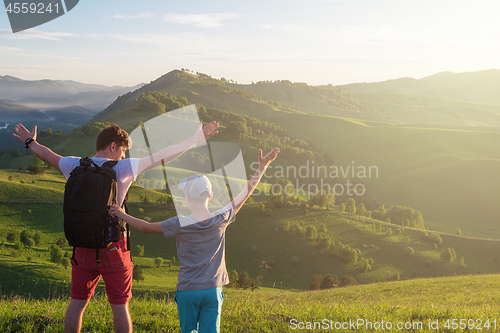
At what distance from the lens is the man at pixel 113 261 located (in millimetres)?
3869

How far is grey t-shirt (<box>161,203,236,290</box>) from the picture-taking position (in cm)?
352

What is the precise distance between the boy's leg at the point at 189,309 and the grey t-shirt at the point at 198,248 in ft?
0.25

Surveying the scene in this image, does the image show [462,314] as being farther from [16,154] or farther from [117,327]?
[16,154]

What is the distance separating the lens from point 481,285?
1803 centimetres

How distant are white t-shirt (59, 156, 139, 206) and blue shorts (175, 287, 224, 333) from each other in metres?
1.42

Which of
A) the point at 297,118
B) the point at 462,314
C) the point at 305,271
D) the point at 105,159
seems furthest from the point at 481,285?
the point at 297,118

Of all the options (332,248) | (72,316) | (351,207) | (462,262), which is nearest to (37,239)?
(332,248)

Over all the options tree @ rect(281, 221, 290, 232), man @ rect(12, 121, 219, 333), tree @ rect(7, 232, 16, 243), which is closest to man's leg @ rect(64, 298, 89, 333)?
man @ rect(12, 121, 219, 333)

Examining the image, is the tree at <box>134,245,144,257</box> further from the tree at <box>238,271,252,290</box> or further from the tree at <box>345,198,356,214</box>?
the tree at <box>345,198,356,214</box>

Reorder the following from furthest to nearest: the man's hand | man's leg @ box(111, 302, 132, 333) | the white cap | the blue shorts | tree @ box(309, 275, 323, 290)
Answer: tree @ box(309, 275, 323, 290), the man's hand, man's leg @ box(111, 302, 132, 333), the blue shorts, the white cap

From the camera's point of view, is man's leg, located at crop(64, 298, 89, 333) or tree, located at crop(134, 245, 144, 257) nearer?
man's leg, located at crop(64, 298, 89, 333)

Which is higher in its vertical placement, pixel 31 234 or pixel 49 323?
pixel 49 323

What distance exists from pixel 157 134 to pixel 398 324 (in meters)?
113

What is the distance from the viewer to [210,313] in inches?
141
